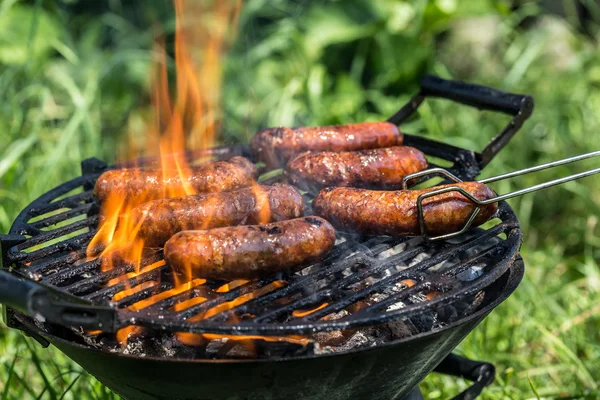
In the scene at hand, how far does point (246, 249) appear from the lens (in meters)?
2.47

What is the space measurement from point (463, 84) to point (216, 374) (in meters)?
2.29

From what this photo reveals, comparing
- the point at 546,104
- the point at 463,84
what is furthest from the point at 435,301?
the point at 546,104

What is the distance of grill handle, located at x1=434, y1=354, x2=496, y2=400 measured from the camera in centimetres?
Result: 329

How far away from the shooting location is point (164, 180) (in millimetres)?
3137

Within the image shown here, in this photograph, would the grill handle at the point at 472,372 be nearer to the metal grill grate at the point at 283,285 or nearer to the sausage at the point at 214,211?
the metal grill grate at the point at 283,285

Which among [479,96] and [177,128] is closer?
[479,96]

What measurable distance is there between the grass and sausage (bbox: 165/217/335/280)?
231 centimetres

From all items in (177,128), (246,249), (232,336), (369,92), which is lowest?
(232,336)

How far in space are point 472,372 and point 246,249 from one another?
1.61m

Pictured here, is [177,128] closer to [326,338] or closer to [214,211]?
[214,211]

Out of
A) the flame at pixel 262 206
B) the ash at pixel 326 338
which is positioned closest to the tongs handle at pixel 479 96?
the ash at pixel 326 338

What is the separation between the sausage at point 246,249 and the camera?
2.45 m

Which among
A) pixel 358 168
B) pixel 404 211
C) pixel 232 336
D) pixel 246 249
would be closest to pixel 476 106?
pixel 358 168

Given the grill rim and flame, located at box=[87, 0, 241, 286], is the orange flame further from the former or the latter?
the grill rim
